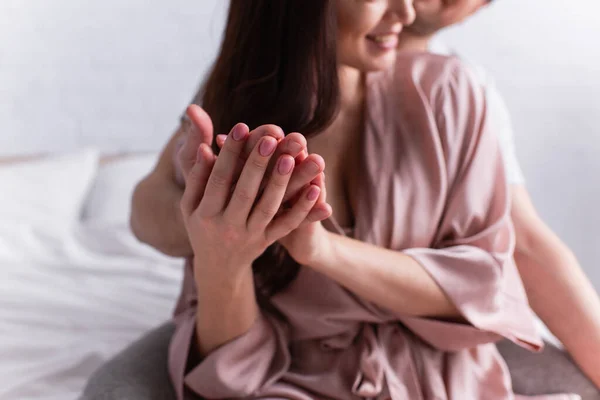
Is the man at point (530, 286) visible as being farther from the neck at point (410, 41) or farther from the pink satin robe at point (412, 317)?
the neck at point (410, 41)

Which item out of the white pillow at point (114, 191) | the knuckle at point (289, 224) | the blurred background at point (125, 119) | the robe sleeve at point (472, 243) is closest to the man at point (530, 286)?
the robe sleeve at point (472, 243)

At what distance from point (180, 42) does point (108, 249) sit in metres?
0.73

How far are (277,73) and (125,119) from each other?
140cm

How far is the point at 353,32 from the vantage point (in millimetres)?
935

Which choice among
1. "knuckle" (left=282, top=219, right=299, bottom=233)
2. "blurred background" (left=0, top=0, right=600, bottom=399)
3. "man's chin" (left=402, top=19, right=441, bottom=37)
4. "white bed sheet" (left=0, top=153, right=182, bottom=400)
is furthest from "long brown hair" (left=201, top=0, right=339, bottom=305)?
"blurred background" (left=0, top=0, right=600, bottom=399)

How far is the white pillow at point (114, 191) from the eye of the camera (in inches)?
78.7

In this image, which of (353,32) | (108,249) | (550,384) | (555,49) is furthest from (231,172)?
(555,49)

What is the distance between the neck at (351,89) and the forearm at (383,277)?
0.78 feet

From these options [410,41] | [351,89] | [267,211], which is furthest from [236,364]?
[410,41]

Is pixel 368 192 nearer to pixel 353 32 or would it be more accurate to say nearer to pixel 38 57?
pixel 353 32

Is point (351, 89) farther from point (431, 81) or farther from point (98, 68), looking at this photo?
point (98, 68)

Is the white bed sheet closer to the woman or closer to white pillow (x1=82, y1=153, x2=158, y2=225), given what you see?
white pillow (x1=82, y1=153, x2=158, y2=225)

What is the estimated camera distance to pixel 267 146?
0.67 m

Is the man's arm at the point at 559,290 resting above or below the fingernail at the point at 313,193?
below
